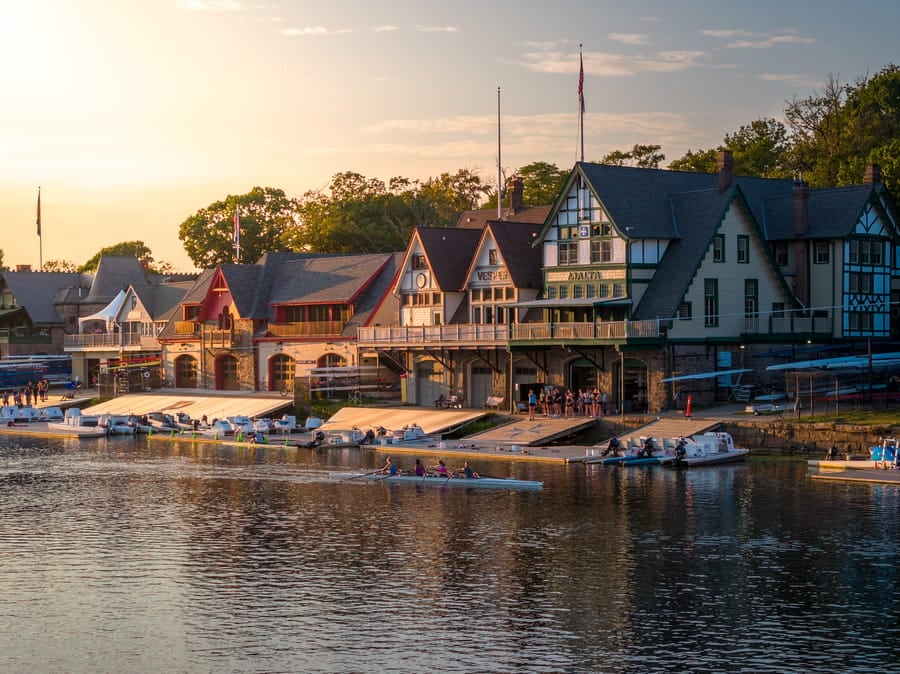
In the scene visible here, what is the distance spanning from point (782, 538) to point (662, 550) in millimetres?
4579

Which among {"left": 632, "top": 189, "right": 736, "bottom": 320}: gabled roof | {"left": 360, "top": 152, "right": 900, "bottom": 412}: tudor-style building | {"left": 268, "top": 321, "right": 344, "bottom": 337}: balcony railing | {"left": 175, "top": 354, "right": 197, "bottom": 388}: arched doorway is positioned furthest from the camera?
{"left": 175, "top": 354, "right": 197, "bottom": 388}: arched doorway

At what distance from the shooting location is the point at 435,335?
83438 mm

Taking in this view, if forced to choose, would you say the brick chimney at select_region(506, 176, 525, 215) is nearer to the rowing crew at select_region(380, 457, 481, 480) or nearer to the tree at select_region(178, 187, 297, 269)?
the rowing crew at select_region(380, 457, 481, 480)

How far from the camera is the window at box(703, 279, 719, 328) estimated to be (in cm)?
7450

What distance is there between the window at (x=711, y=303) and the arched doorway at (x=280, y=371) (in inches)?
1467

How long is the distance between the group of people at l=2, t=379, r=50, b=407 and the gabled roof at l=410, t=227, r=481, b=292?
1744 inches

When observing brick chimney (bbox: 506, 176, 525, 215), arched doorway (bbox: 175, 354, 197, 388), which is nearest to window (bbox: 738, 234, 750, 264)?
brick chimney (bbox: 506, 176, 525, 215)

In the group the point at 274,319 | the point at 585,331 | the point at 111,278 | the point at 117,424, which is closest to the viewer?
the point at 585,331

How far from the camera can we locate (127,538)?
47.0m

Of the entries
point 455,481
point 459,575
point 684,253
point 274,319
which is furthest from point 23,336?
point 459,575

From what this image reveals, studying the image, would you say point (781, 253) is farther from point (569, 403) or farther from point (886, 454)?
point (886, 454)

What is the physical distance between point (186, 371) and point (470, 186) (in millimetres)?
46034

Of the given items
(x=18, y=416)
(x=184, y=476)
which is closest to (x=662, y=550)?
(x=184, y=476)

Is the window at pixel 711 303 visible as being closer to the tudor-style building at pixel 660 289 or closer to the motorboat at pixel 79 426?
the tudor-style building at pixel 660 289
